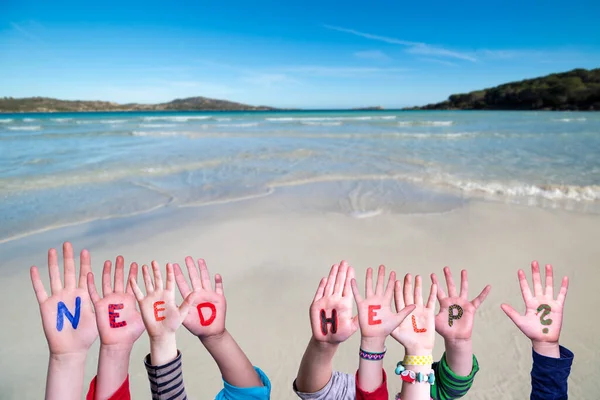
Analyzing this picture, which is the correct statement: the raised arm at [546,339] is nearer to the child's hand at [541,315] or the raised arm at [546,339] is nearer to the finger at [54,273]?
the child's hand at [541,315]

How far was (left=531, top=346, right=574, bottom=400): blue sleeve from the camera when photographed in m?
1.52

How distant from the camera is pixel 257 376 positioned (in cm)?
165

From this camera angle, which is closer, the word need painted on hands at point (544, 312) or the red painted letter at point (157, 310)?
the red painted letter at point (157, 310)

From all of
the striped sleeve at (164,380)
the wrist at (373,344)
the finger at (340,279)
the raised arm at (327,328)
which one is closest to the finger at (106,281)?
the striped sleeve at (164,380)

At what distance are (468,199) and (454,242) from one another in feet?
7.12

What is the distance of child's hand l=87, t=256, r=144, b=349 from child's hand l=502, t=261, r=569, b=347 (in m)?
1.61

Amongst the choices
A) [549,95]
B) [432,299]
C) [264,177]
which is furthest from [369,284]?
[549,95]

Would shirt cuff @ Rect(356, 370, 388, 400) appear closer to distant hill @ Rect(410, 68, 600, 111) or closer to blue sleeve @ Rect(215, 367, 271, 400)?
blue sleeve @ Rect(215, 367, 271, 400)

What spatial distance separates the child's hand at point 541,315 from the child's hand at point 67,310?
5.87ft

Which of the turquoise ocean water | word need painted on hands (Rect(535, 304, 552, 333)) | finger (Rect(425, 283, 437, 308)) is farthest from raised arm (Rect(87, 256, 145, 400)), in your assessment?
the turquoise ocean water

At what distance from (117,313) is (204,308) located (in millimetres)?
355

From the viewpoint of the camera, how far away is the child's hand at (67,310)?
1424 mm

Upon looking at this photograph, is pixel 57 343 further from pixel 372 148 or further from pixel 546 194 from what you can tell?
pixel 372 148

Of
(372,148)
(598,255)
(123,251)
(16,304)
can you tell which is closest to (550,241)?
(598,255)
